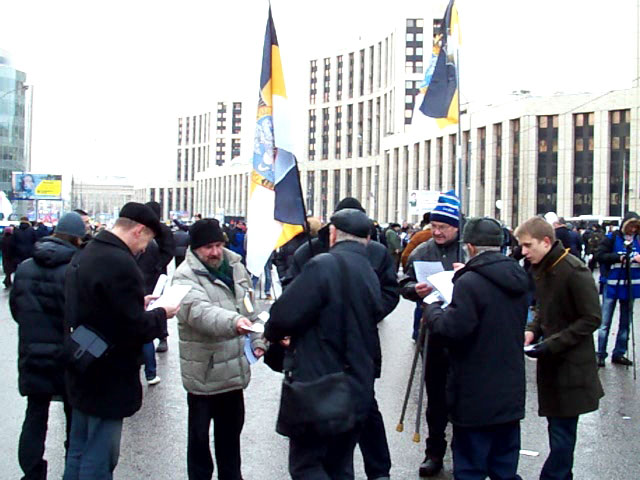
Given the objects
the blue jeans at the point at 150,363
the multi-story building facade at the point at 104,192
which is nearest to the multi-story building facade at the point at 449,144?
the blue jeans at the point at 150,363

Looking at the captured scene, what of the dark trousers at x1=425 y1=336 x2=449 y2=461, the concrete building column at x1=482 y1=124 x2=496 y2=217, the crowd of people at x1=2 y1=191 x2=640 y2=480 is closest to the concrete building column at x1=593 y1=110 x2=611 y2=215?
the concrete building column at x1=482 y1=124 x2=496 y2=217

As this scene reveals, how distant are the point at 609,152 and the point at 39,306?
6642 cm

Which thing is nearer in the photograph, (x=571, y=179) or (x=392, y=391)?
(x=392, y=391)

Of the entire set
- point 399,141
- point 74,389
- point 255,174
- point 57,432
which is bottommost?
point 57,432

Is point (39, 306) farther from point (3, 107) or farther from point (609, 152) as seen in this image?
point (3, 107)

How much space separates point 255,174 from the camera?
562 cm

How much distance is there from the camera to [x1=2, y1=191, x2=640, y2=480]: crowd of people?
4.06m

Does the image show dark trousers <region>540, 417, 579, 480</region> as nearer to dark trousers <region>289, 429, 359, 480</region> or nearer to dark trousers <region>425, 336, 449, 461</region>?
dark trousers <region>425, 336, 449, 461</region>

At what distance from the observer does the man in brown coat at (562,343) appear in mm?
4840

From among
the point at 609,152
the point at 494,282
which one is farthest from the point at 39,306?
the point at 609,152

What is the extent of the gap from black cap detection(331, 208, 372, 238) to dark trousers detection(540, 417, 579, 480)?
5.79 feet

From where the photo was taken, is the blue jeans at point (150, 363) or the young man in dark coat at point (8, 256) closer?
the blue jeans at point (150, 363)

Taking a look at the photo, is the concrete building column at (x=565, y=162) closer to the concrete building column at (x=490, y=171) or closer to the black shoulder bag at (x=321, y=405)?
the concrete building column at (x=490, y=171)

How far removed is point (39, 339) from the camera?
201 inches
